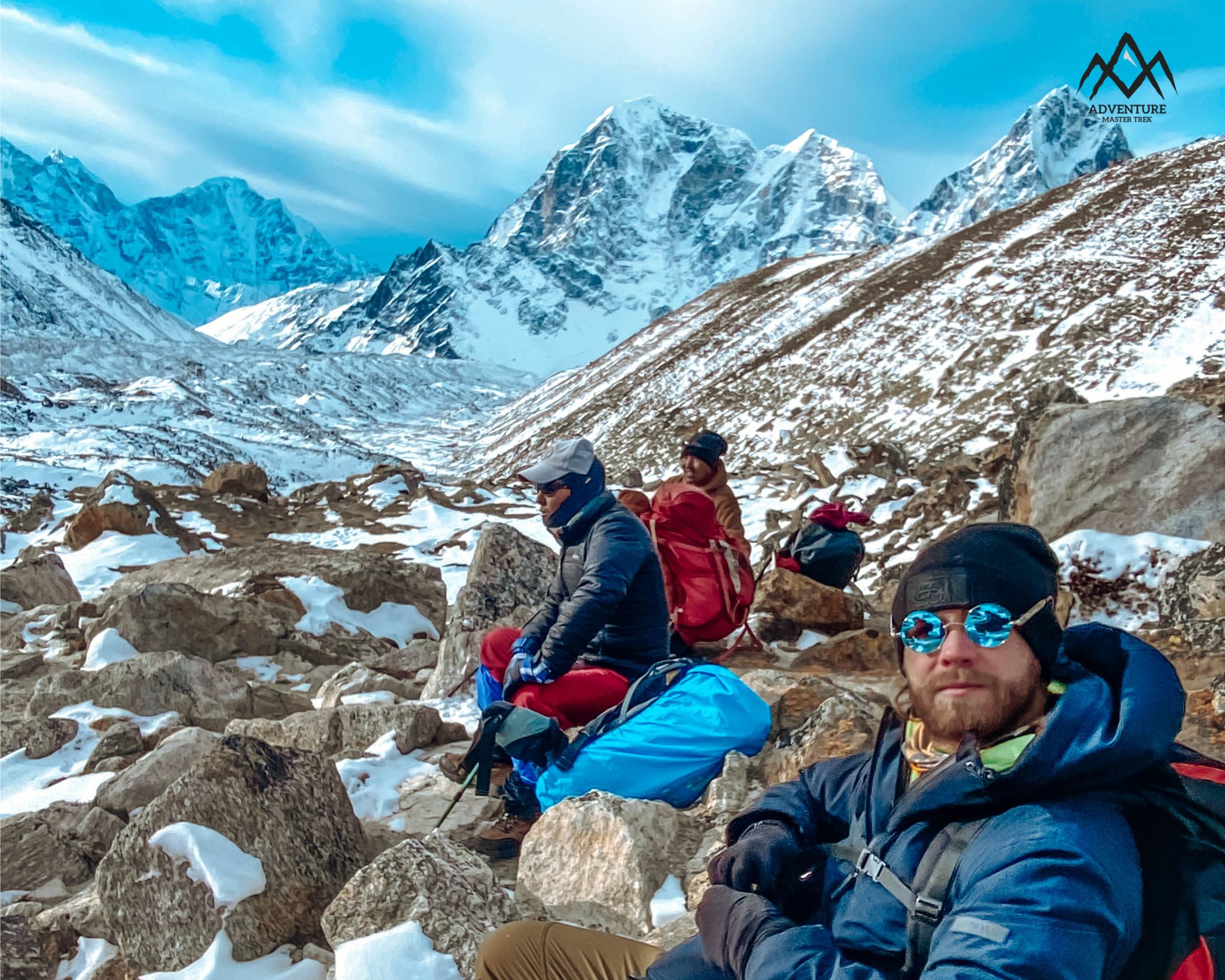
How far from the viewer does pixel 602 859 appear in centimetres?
357

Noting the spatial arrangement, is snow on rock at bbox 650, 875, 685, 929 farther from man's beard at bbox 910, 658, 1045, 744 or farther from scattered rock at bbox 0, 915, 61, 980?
scattered rock at bbox 0, 915, 61, 980

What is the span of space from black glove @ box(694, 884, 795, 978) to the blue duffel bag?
170 cm

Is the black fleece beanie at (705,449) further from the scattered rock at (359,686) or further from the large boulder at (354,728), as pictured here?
the scattered rock at (359,686)

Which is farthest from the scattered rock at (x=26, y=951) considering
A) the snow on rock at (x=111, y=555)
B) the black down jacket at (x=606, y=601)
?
the snow on rock at (x=111, y=555)

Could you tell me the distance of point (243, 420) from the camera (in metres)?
94.9

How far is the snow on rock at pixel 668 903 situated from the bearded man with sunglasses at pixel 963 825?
85cm

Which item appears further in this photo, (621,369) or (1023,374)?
(621,369)

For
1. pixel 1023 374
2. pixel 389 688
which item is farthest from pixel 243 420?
pixel 389 688

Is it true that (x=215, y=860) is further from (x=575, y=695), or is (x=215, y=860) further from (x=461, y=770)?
(x=575, y=695)

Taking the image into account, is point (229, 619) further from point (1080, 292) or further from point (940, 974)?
point (1080, 292)

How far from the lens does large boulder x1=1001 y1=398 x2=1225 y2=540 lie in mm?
7582

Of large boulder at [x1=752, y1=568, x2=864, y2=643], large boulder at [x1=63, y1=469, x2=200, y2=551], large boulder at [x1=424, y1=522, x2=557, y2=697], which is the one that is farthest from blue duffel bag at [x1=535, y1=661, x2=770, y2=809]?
large boulder at [x1=63, y1=469, x2=200, y2=551]

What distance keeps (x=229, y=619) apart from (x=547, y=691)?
567 centimetres

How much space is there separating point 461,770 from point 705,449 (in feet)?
→ 12.4
